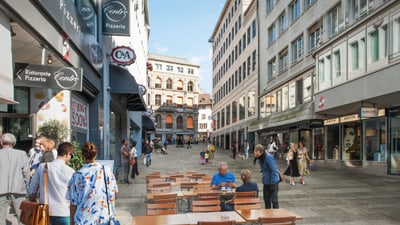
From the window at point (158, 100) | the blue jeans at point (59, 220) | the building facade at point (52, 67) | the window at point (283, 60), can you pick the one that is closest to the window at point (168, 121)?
the window at point (158, 100)

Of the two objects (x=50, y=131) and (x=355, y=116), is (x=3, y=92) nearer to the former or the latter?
(x=50, y=131)

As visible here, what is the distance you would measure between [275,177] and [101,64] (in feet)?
26.3

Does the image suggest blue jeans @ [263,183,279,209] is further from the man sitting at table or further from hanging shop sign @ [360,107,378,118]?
hanging shop sign @ [360,107,378,118]

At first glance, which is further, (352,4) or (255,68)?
(255,68)

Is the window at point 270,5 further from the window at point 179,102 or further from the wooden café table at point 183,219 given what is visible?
the window at point 179,102

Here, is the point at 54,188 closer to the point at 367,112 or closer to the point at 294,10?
the point at 367,112

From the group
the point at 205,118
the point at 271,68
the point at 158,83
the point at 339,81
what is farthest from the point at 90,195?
the point at 205,118

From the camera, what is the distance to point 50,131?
788cm

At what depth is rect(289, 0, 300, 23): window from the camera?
2680 cm

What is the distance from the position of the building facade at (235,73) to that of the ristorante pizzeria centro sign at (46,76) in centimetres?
2995

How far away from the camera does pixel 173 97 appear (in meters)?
89.7

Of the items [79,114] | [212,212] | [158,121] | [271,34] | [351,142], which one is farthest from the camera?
[158,121]

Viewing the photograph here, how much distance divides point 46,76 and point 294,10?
78.5ft

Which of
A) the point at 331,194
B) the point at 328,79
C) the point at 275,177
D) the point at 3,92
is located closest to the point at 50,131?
the point at 3,92
